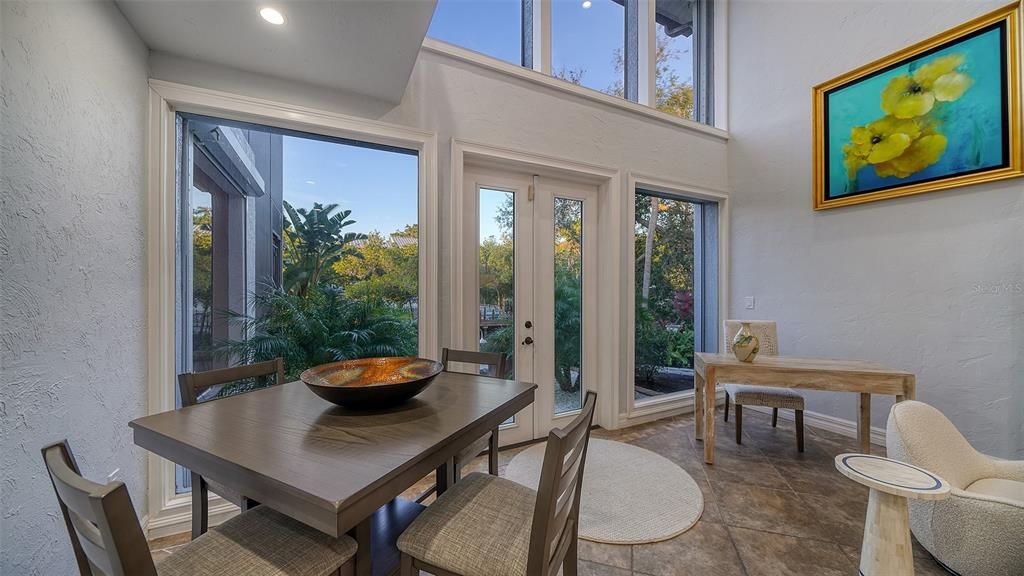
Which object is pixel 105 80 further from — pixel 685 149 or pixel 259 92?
pixel 685 149

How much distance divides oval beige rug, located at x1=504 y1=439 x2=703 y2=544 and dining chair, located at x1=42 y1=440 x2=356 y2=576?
0.89 meters

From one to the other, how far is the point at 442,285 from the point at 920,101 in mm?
3673

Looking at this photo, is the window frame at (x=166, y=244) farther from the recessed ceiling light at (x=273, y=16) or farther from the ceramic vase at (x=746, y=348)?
the ceramic vase at (x=746, y=348)

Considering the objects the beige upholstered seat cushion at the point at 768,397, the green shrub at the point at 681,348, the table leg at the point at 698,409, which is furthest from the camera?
the green shrub at the point at 681,348

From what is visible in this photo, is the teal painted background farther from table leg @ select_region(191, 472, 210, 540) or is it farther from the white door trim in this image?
table leg @ select_region(191, 472, 210, 540)

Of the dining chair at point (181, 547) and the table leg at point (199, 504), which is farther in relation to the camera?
the table leg at point (199, 504)

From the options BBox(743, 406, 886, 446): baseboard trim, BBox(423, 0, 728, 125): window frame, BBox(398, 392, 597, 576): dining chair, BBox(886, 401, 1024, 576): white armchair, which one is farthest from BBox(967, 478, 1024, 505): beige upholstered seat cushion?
BBox(423, 0, 728, 125): window frame

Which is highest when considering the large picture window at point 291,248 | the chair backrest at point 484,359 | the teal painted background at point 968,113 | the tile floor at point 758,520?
the teal painted background at point 968,113

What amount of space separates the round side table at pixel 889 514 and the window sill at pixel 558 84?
9.57ft

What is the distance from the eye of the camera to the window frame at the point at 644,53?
302 cm

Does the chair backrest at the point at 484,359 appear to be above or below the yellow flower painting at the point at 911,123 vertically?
below

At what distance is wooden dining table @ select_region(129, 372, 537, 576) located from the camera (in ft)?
2.66

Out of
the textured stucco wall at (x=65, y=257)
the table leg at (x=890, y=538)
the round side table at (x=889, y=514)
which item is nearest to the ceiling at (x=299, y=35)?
the textured stucco wall at (x=65, y=257)

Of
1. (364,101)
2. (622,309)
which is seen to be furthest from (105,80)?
(622,309)
